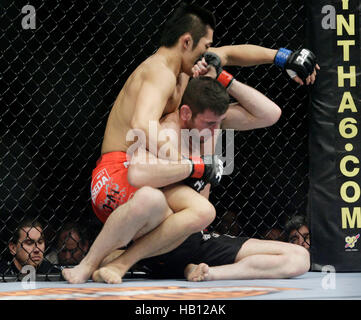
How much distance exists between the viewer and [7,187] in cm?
337

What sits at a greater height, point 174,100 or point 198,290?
point 174,100

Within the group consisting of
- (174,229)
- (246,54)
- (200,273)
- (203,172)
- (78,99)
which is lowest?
(200,273)

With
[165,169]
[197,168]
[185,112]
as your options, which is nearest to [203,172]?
[197,168]

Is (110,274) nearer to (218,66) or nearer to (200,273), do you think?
(200,273)

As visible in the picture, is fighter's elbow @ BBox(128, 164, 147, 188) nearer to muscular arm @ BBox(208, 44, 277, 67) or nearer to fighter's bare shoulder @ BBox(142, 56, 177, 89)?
fighter's bare shoulder @ BBox(142, 56, 177, 89)

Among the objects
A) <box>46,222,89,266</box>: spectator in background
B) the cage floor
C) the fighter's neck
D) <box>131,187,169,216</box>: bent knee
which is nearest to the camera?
the cage floor

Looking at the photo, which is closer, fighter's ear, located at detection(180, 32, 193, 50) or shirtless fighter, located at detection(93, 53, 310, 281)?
shirtless fighter, located at detection(93, 53, 310, 281)

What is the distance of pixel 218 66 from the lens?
2.41 m

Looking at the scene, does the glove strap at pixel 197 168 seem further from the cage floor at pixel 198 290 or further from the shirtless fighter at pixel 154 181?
the cage floor at pixel 198 290

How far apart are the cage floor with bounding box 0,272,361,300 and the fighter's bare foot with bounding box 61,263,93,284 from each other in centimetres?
3

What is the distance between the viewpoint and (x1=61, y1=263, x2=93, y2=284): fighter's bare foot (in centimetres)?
212

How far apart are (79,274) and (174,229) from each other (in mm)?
350

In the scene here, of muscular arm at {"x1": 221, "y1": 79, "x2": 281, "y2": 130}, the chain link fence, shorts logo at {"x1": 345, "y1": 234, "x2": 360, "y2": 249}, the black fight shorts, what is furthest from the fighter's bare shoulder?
shorts logo at {"x1": 345, "y1": 234, "x2": 360, "y2": 249}
